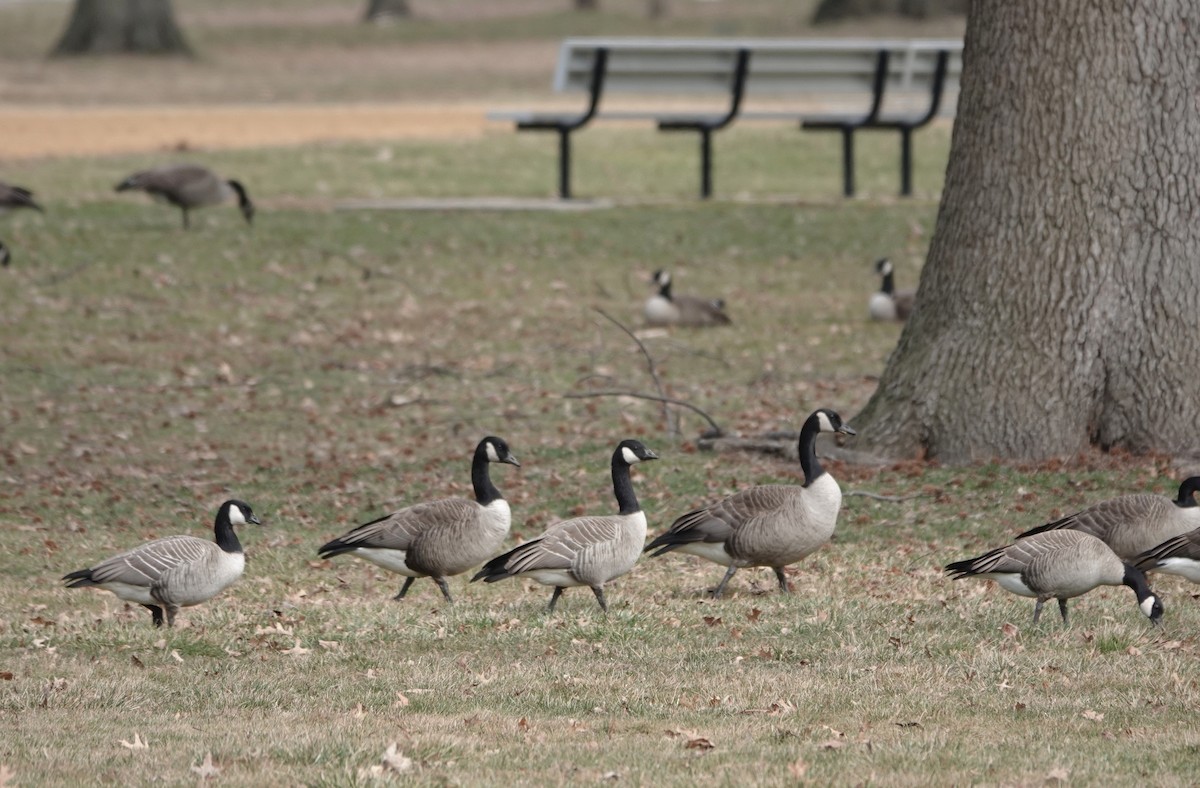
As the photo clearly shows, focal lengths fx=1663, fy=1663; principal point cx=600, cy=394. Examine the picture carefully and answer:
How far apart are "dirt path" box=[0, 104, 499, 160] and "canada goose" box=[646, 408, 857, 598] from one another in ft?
59.1

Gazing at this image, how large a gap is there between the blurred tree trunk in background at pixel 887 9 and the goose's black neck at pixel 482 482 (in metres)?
40.7

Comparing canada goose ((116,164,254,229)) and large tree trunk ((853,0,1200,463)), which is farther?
canada goose ((116,164,254,229))

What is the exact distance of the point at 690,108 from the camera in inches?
1195

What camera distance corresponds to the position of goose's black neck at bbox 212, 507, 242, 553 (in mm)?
8211

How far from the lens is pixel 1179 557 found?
7.83 meters

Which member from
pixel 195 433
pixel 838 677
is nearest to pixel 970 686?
pixel 838 677

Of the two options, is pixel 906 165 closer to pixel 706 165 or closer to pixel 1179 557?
pixel 706 165

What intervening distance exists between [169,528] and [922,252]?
34.2 feet

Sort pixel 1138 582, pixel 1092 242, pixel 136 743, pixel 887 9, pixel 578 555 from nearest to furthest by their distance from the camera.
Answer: pixel 136 743 → pixel 1138 582 → pixel 578 555 → pixel 1092 242 → pixel 887 9

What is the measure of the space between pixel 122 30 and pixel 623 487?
36.7m

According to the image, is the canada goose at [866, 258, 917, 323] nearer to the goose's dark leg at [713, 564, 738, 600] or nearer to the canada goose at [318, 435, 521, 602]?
the goose's dark leg at [713, 564, 738, 600]

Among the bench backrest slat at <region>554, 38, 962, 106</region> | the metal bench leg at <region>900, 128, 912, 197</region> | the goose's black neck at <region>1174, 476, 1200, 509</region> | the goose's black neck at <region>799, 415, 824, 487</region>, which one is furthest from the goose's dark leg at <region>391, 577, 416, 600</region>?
the metal bench leg at <region>900, 128, 912, 197</region>

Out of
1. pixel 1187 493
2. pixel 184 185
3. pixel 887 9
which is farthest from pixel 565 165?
pixel 887 9

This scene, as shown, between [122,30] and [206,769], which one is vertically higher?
[122,30]
